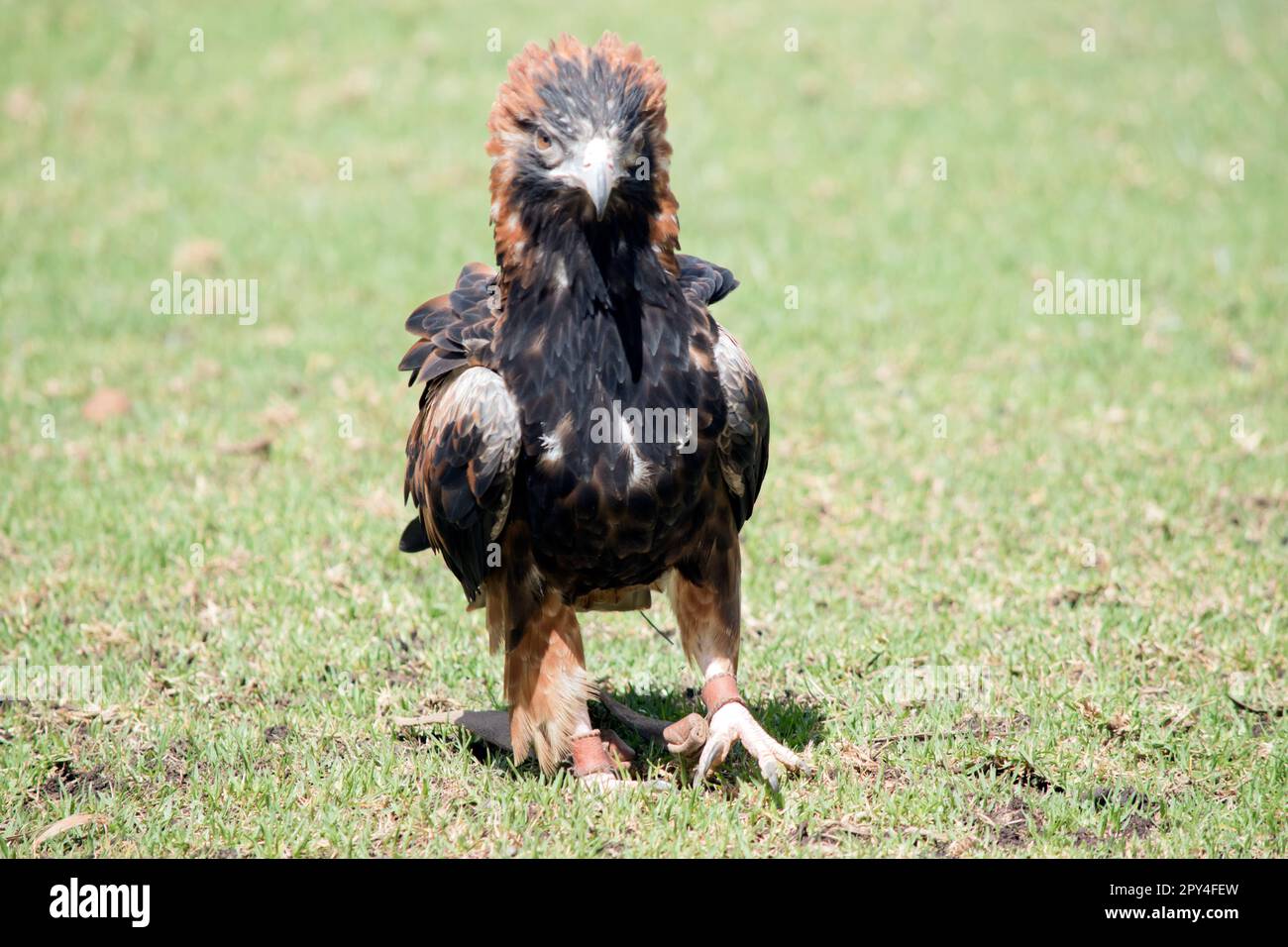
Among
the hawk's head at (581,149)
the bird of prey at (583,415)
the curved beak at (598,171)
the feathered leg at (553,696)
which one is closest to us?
the curved beak at (598,171)

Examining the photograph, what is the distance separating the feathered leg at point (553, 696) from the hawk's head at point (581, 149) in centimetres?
132

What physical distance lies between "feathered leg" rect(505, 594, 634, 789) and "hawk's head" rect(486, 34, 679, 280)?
132 centimetres

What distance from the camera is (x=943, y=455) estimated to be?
808 cm

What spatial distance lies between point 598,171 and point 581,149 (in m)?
0.16

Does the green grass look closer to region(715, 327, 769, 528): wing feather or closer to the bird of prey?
the bird of prey

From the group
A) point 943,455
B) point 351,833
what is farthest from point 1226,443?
point 351,833

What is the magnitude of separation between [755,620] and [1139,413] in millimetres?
3486

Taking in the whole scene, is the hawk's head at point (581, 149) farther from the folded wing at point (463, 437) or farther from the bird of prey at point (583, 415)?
the folded wing at point (463, 437)

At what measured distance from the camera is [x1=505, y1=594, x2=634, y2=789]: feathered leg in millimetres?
4965

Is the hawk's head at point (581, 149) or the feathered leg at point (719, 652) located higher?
the hawk's head at point (581, 149)

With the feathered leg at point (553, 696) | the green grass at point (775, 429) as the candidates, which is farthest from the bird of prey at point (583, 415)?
the green grass at point (775, 429)

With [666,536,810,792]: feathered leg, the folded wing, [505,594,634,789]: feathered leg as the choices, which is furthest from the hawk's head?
[505,594,634,789]: feathered leg

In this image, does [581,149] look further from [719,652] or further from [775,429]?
[775,429]

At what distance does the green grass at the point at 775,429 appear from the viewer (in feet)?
16.4
